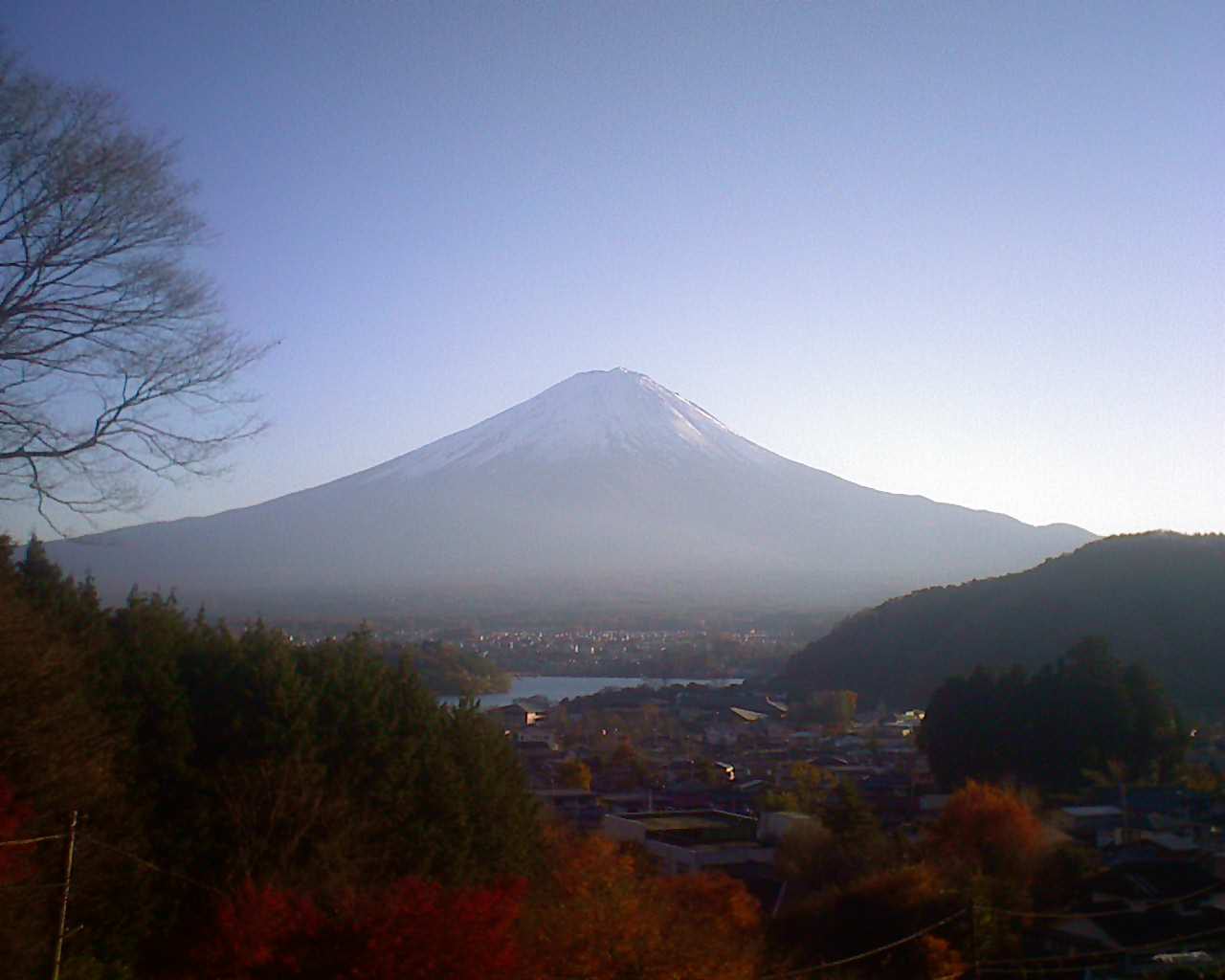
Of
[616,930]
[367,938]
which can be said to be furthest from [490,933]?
[616,930]

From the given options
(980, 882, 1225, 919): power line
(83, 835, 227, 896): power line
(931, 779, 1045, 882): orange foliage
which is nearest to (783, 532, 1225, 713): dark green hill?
(931, 779, 1045, 882): orange foliage

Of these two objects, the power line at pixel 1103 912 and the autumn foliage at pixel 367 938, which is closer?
the autumn foliage at pixel 367 938

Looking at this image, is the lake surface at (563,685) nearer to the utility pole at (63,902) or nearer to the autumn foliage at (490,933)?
the autumn foliage at (490,933)

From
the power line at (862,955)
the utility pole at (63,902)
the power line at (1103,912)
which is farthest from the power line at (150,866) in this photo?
the power line at (1103,912)

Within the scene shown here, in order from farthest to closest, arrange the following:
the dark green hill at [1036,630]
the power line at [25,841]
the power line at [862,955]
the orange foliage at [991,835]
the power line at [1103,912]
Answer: the dark green hill at [1036,630] → the orange foliage at [991,835] → the power line at [1103,912] → the power line at [862,955] → the power line at [25,841]

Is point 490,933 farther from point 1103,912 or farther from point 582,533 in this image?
point 582,533
